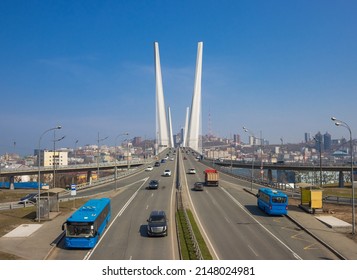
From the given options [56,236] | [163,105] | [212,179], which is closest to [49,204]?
[56,236]

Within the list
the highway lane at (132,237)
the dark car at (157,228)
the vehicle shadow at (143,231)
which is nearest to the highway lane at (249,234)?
the highway lane at (132,237)

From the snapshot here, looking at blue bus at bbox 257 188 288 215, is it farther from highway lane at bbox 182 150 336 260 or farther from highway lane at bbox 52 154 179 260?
highway lane at bbox 52 154 179 260

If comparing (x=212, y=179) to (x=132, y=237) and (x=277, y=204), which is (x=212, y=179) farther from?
(x=132, y=237)

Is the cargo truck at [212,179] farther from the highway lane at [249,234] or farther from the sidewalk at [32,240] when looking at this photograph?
the sidewalk at [32,240]

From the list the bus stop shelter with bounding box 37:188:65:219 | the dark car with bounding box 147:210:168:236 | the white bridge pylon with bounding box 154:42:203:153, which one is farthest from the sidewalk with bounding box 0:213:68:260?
the white bridge pylon with bounding box 154:42:203:153

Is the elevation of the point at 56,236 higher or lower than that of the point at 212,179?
lower
